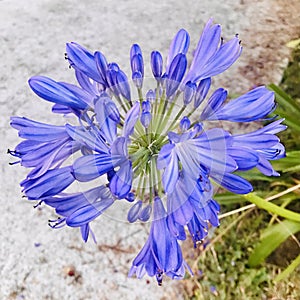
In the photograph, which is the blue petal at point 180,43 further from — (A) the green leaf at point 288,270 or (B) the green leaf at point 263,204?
(A) the green leaf at point 288,270

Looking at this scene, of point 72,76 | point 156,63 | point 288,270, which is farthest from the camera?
point 72,76

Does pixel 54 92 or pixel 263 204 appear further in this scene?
pixel 263 204

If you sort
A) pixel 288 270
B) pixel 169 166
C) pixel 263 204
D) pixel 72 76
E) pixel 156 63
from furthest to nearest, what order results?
pixel 72 76 → pixel 288 270 → pixel 263 204 → pixel 156 63 → pixel 169 166

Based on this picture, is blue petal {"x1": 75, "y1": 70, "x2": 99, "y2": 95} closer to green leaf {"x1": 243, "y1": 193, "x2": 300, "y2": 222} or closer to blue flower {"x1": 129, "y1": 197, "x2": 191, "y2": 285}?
blue flower {"x1": 129, "y1": 197, "x2": 191, "y2": 285}

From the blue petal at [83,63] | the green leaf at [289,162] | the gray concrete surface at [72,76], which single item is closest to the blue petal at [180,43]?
the blue petal at [83,63]

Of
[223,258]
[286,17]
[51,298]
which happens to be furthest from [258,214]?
[286,17]

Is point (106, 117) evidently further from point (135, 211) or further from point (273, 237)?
point (273, 237)

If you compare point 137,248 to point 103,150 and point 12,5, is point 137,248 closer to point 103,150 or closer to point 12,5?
point 103,150

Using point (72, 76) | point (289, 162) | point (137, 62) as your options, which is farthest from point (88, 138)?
point (72, 76)
